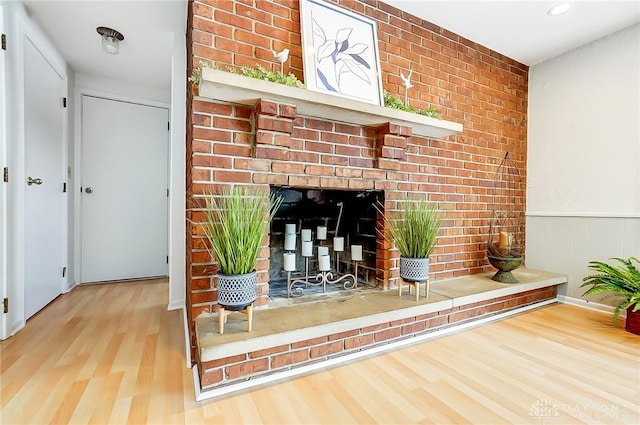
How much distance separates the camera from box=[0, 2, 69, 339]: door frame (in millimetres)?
1812

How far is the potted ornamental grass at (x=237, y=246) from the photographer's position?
4.12ft

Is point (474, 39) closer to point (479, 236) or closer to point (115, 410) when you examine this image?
point (479, 236)

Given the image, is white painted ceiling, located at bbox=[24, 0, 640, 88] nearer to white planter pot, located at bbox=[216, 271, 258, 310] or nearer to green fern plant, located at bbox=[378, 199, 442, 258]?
green fern plant, located at bbox=[378, 199, 442, 258]

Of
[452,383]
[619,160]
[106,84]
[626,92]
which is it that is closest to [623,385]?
[452,383]

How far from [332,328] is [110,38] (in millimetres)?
2589

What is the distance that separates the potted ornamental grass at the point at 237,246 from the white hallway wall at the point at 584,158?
2.62 metres

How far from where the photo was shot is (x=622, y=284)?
6.61 feet

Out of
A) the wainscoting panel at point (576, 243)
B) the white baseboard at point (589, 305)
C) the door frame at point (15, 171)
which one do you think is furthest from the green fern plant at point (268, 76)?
the white baseboard at point (589, 305)

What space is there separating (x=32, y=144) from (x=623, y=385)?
3683 millimetres

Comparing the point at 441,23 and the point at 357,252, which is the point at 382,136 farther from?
the point at 441,23

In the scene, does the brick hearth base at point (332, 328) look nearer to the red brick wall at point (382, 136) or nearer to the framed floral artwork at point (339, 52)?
the red brick wall at point (382, 136)

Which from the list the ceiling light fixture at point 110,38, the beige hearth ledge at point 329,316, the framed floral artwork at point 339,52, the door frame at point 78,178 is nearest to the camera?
the beige hearth ledge at point 329,316

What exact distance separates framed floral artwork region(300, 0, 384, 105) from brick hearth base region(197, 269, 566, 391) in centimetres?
120

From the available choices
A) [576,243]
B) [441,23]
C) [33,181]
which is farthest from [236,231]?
[576,243]
